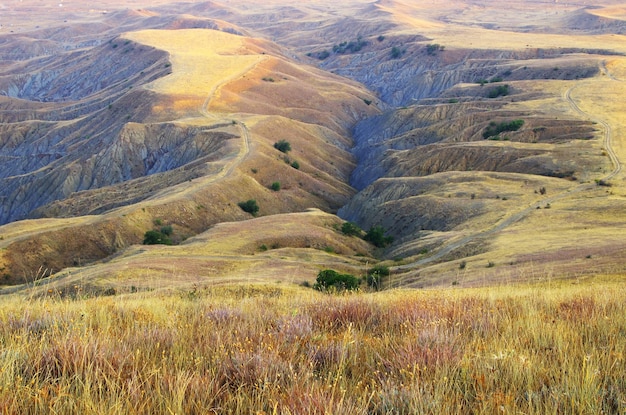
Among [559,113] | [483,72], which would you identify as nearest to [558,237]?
[559,113]

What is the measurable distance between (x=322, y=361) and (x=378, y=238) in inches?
1497

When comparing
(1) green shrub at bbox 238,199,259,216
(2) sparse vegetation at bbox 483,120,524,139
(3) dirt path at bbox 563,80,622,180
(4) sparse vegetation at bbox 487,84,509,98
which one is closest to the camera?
(3) dirt path at bbox 563,80,622,180

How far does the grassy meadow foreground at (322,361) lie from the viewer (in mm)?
4238

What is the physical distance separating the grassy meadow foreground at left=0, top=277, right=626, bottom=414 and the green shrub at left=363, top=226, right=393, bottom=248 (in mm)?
35457

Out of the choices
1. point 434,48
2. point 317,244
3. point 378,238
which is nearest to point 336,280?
point 317,244

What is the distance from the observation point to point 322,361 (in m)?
5.45

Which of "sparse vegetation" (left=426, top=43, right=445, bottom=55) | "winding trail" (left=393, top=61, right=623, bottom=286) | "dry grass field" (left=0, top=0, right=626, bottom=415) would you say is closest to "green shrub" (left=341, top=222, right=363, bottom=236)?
"dry grass field" (left=0, top=0, right=626, bottom=415)

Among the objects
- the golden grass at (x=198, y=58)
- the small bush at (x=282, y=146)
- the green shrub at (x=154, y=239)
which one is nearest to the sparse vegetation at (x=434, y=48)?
the golden grass at (x=198, y=58)

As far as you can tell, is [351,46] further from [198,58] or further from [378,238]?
[378,238]

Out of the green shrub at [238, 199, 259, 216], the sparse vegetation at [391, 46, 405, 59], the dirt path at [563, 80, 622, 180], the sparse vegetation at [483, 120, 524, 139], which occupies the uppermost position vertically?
the dirt path at [563, 80, 622, 180]

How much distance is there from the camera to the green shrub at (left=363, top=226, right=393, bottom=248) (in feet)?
141

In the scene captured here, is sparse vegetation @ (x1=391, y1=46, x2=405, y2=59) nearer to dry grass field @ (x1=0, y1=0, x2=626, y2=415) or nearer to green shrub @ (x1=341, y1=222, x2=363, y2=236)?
dry grass field @ (x1=0, y1=0, x2=626, y2=415)

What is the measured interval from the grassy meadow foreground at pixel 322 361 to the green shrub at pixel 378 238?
3546 cm

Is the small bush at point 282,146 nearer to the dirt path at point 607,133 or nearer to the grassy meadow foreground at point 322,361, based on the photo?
the dirt path at point 607,133
